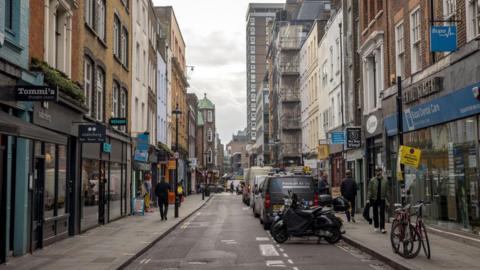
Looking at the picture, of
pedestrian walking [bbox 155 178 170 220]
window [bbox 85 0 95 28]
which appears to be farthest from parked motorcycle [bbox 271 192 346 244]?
pedestrian walking [bbox 155 178 170 220]

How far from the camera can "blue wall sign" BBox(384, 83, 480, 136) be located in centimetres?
1495

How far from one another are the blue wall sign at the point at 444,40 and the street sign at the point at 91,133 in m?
9.26

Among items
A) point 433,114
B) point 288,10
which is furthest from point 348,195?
point 288,10

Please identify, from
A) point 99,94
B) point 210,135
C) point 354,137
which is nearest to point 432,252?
point 99,94

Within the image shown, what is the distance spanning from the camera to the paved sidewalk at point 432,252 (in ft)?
38.2

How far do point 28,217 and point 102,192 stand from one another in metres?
8.59

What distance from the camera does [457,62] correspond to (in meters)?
15.9

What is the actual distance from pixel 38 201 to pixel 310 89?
121 feet

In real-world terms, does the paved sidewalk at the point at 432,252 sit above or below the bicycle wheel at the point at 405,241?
below

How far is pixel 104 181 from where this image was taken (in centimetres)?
2283

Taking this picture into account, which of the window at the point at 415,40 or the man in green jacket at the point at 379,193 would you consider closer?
the man in green jacket at the point at 379,193

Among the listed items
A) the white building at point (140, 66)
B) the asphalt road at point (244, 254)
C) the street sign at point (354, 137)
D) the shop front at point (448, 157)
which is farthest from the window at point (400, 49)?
the white building at point (140, 66)

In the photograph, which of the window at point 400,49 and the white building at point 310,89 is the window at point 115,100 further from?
the white building at point 310,89

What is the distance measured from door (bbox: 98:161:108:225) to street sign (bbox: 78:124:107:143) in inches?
162
